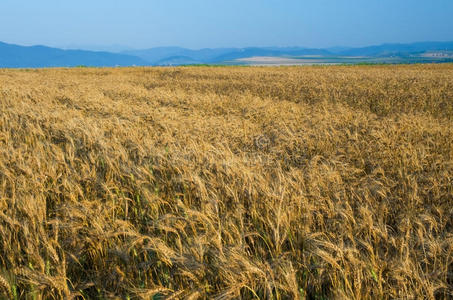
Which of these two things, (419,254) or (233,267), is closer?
(233,267)

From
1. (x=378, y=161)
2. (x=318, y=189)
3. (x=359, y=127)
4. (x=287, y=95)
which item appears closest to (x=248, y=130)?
(x=359, y=127)

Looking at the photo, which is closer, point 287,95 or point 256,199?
point 256,199

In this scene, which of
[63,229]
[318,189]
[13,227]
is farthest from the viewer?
[318,189]

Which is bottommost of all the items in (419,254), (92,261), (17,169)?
(92,261)

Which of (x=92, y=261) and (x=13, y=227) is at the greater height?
(x=13, y=227)

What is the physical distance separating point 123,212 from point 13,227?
2.16ft

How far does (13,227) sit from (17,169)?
3.67 feet

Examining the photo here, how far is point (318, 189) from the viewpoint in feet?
7.72

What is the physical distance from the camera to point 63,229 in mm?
1947

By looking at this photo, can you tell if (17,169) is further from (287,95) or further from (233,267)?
(287,95)

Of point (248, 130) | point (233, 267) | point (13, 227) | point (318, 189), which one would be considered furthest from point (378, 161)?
point (13, 227)

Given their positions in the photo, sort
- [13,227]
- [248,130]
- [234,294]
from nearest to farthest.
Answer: [234,294]
[13,227]
[248,130]

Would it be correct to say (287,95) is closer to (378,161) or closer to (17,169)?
(378,161)

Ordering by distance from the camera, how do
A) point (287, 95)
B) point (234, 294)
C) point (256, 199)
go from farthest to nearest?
point (287, 95) → point (256, 199) → point (234, 294)
